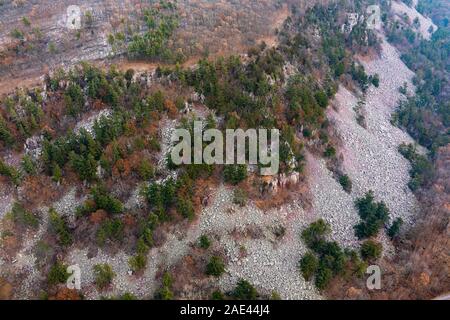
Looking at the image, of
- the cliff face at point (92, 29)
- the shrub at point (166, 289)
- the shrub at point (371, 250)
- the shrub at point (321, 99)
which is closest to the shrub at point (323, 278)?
the shrub at point (371, 250)

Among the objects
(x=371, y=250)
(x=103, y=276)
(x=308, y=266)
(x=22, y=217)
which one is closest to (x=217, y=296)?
(x=308, y=266)

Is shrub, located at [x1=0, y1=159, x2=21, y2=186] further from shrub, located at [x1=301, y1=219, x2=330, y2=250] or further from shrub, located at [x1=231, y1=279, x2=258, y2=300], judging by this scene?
shrub, located at [x1=301, y1=219, x2=330, y2=250]

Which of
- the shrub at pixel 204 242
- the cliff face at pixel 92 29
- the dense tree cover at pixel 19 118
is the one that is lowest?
the shrub at pixel 204 242

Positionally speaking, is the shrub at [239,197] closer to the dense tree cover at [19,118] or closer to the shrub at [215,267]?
the shrub at [215,267]

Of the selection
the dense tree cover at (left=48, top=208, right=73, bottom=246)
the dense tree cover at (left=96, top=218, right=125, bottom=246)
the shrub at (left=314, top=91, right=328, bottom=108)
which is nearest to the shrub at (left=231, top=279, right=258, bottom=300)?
the dense tree cover at (left=96, top=218, right=125, bottom=246)

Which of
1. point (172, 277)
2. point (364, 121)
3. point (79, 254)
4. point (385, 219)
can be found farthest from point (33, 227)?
point (364, 121)

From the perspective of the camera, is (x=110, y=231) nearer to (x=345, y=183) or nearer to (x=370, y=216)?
(x=345, y=183)

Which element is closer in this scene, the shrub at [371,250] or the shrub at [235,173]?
the shrub at [235,173]
